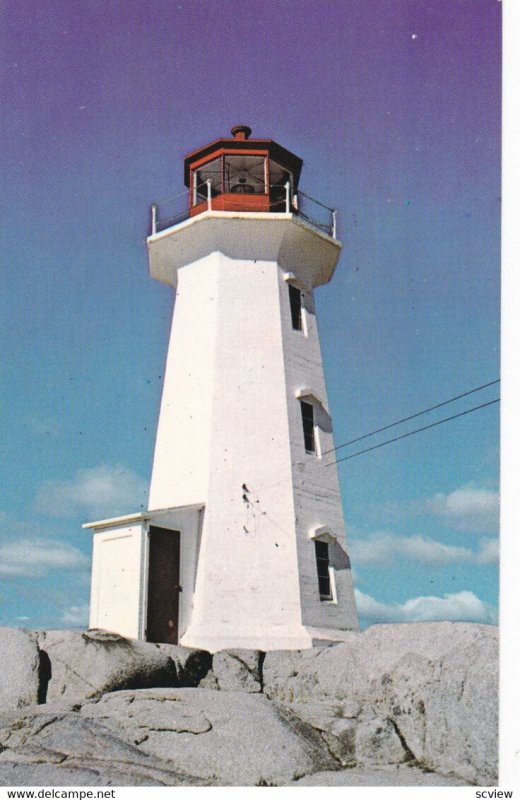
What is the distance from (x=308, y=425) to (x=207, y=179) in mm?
6548

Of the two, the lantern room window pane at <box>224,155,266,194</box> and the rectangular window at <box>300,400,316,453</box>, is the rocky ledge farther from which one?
the lantern room window pane at <box>224,155,266,194</box>

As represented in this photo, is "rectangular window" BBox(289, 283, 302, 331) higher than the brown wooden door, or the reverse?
"rectangular window" BBox(289, 283, 302, 331)

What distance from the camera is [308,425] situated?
18750 millimetres

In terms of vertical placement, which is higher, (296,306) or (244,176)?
(244,176)

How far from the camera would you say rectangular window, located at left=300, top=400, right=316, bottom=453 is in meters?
18.6

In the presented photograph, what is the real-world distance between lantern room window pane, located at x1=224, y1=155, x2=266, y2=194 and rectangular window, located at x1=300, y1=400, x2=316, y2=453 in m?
5.40

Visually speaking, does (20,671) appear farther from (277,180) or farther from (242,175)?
(277,180)

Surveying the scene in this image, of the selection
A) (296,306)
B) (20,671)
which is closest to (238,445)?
(296,306)

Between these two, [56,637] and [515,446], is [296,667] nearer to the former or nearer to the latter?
[56,637]

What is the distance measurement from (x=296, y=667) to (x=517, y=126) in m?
9.16

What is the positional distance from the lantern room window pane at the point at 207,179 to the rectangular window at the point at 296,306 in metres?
3.09

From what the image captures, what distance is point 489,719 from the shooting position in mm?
10148

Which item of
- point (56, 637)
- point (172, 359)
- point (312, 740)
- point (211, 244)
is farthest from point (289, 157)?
point (312, 740)

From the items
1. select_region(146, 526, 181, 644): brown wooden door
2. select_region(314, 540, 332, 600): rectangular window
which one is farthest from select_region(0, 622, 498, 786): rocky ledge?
select_region(314, 540, 332, 600): rectangular window
